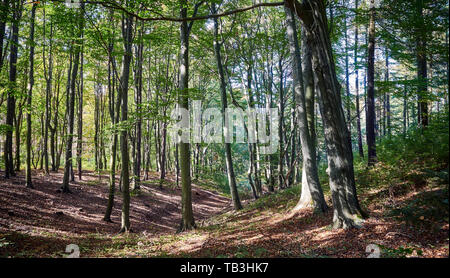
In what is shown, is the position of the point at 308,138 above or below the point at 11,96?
below

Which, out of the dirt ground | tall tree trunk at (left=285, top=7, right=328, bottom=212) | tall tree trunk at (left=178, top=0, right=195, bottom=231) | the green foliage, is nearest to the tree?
the dirt ground

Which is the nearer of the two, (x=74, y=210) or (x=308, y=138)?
(x=308, y=138)

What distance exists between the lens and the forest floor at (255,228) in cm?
414

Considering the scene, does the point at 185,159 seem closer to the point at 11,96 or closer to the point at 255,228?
the point at 255,228

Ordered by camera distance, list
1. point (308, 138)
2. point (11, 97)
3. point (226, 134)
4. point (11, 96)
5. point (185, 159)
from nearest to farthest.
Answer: point (308, 138), point (185, 159), point (11, 96), point (11, 97), point (226, 134)

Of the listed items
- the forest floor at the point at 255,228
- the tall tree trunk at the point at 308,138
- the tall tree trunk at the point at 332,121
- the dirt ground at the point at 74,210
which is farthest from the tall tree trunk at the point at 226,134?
the tall tree trunk at the point at 332,121

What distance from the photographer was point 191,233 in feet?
31.1

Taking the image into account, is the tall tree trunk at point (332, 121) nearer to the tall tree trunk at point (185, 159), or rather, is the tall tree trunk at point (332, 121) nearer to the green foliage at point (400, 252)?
the green foliage at point (400, 252)

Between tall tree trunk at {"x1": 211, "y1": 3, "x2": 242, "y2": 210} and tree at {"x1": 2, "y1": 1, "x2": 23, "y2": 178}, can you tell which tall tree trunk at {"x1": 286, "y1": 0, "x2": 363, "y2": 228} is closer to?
tall tree trunk at {"x1": 211, "y1": 3, "x2": 242, "y2": 210}

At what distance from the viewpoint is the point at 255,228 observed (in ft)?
28.0

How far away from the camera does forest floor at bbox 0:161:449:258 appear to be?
414 cm

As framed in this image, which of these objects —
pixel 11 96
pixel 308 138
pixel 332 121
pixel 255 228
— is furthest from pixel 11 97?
pixel 332 121
